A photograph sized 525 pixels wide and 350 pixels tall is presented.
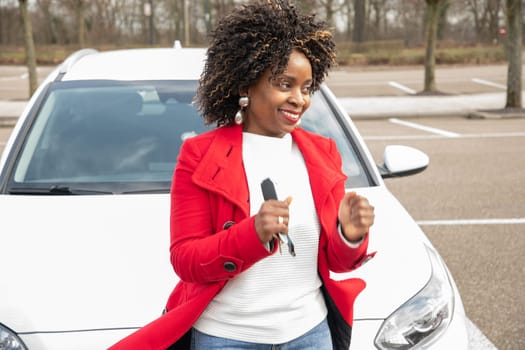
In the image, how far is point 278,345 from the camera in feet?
5.62

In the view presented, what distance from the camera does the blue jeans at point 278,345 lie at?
170cm

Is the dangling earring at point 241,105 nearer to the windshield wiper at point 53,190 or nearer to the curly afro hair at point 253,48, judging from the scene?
the curly afro hair at point 253,48

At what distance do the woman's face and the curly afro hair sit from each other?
0.06ft

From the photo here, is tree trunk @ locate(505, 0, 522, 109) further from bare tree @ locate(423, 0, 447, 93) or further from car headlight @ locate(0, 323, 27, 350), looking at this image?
car headlight @ locate(0, 323, 27, 350)

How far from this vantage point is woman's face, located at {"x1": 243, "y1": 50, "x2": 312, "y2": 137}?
1.74 m

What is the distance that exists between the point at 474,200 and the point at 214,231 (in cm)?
567

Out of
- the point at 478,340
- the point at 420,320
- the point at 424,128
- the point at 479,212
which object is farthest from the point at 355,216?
the point at 424,128

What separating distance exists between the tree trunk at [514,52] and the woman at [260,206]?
14.5 metres

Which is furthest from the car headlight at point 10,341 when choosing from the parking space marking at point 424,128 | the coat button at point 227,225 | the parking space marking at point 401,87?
the parking space marking at point 401,87

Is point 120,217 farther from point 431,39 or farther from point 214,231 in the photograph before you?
point 431,39

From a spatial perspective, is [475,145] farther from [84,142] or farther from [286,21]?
[286,21]

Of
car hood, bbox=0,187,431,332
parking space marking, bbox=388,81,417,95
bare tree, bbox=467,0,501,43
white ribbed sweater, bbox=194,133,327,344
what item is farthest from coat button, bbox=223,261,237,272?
bare tree, bbox=467,0,501,43

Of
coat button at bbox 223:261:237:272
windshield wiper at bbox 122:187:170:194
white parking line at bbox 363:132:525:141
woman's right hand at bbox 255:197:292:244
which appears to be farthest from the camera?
white parking line at bbox 363:132:525:141

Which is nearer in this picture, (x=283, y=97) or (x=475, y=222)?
(x=283, y=97)
